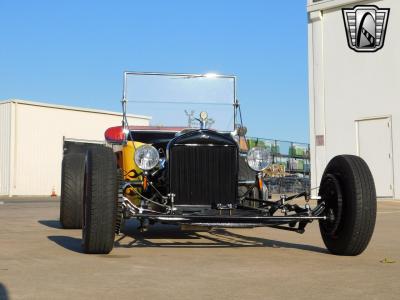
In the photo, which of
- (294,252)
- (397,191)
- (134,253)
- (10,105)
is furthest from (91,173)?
(10,105)

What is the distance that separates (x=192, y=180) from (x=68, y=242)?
5.64 ft

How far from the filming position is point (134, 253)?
577 cm

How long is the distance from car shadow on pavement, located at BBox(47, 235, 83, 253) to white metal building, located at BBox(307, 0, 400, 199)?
1242 centimetres

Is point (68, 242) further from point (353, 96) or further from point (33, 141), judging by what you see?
point (33, 141)

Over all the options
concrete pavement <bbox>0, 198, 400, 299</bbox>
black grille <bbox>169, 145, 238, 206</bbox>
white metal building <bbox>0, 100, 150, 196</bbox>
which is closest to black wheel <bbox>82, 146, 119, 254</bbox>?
concrete pavement <bbox>0, 198, 400, 299</bbox>

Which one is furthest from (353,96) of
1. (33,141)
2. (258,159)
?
(33,141)

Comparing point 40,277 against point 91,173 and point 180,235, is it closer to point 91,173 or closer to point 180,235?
point 91,173

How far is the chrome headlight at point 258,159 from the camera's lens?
21.1ft

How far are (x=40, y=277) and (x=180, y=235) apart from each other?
3678 mm

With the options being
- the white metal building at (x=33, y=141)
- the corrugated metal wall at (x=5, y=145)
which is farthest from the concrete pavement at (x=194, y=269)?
the white metal building at (x=33, y=141)

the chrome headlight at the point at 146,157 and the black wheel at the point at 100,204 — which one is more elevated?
the chrome headlight at the point at 146,157

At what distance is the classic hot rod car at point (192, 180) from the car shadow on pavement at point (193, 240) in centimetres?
49

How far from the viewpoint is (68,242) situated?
678 centimetres

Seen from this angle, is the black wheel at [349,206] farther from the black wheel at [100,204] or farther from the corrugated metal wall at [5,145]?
the corrugated metal wall at [5,145]
